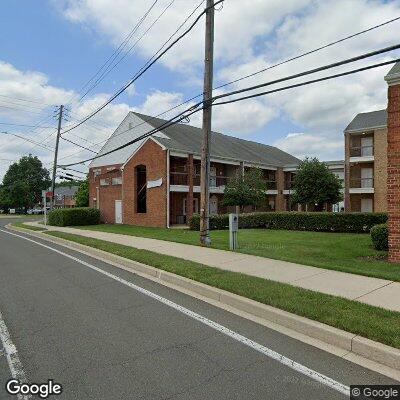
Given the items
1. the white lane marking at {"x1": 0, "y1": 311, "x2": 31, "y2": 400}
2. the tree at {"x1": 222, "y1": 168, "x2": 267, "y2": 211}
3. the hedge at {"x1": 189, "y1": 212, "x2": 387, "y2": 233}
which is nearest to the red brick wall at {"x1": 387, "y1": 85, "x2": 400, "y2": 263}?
the white lane marking at {"x1": 0, "y1": 311, "x2": 31, "y2": 400}

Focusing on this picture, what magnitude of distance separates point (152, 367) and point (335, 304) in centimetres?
307

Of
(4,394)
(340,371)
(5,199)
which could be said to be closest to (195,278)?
(340,371)

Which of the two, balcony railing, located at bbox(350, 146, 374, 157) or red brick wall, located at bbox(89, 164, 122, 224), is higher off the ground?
balcony railing, located at bbox(350, 146, 374, 157)

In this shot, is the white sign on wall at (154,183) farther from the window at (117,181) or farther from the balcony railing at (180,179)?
the window at (117,181)

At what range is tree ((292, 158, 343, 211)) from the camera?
2928 cm

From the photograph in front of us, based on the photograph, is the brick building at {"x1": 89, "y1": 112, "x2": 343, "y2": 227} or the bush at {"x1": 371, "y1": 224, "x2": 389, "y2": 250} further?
the brick building at {"x1": 89, "y1": 112, "x2": 343, "y2": 227}

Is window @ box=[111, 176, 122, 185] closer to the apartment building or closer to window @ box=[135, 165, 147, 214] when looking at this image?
window @ box=[135, 165, 147, 214]

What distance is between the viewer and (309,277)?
7.94 m

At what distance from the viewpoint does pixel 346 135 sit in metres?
32.0

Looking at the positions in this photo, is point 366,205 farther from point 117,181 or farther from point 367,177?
point 117,181

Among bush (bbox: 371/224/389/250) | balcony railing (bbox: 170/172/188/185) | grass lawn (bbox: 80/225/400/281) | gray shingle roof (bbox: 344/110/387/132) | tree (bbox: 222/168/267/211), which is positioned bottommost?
grass lawn (bbox: 80/225/400/281)

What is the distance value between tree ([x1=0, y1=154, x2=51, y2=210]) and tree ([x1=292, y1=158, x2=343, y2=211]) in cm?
6518

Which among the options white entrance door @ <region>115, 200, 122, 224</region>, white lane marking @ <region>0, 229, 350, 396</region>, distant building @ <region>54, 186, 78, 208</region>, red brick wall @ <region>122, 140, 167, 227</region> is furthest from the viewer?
distant building @ <region>54, 186, 78, 208</region>

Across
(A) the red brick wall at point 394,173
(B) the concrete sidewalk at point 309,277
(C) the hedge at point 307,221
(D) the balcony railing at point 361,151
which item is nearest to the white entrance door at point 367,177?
(D) the balcony railing at point 361,151
